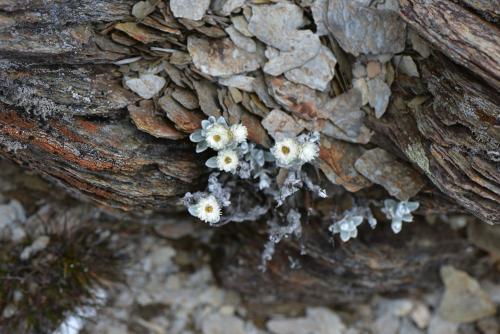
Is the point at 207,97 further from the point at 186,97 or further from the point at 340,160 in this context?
the point at 340,160

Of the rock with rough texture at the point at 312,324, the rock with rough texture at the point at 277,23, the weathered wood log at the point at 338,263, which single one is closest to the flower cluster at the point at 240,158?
the rock with rough texture at the point at 277,23

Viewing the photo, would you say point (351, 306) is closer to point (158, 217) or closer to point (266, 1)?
point (158, 217)

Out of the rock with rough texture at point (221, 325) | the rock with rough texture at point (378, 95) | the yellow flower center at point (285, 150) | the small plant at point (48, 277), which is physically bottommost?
Result: the rock with rough texture at point (221, 325)

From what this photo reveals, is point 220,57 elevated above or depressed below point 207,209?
above

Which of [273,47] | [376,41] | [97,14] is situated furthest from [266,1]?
[97,14]

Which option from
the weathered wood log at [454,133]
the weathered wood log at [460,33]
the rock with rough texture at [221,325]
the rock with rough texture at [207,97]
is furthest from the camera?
the rock with rough texture at [221,325]

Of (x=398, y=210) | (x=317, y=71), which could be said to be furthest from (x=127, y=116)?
(x=398, y=210)

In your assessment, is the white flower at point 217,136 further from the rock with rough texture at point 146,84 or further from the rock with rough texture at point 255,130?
the rock with rough texture at point 146,84
